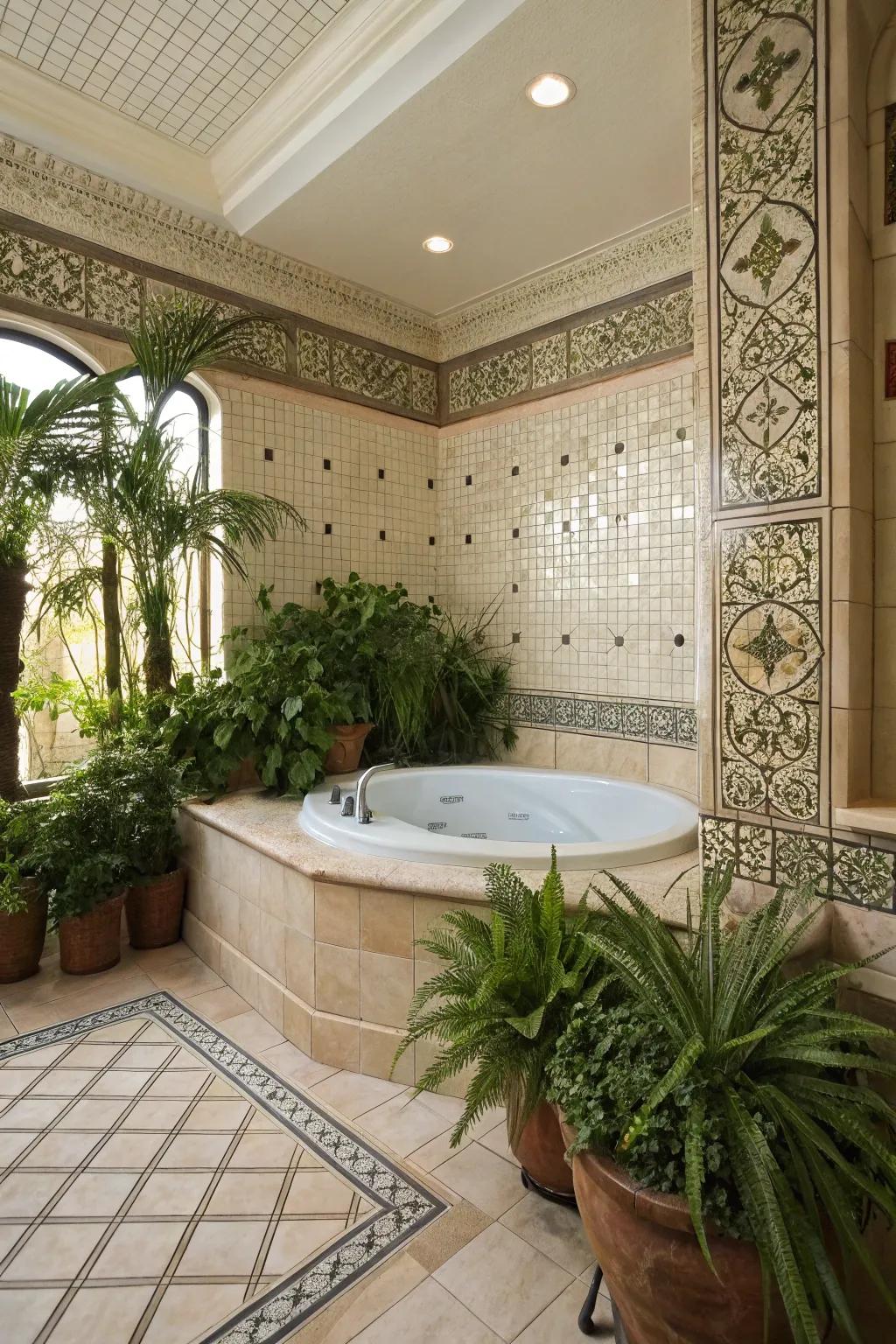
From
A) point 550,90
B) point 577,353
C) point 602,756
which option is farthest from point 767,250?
point 602,756

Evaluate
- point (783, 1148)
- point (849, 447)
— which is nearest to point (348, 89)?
point (849, 447)

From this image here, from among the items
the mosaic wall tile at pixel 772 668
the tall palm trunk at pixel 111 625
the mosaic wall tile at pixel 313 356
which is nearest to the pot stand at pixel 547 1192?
the mosaic wall tile at pixel 772 668

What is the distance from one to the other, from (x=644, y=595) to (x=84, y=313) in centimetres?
257

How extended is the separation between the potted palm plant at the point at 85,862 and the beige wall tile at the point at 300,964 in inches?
31.4

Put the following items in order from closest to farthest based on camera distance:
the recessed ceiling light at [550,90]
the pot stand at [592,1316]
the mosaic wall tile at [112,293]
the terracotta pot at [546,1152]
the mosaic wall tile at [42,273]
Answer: the pot stand at [592,1316]
the terracotta pot at [546,1152]
the recessed ceiling light at [550,90]
the mosaic wall tile at [42,273]
the mosaic wall tile at [112,293]

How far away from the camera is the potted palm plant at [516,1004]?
4.84 ft

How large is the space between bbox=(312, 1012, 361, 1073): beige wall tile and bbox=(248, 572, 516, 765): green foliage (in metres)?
1.39

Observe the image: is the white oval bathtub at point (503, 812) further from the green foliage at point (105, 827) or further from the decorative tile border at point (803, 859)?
the green foliage at point (105, 827)

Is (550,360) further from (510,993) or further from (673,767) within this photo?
(510,993)

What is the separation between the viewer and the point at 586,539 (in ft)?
11.7

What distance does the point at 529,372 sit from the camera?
381 centimetres

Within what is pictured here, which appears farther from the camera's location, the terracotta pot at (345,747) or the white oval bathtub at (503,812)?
the terracotta pot at (345,747)

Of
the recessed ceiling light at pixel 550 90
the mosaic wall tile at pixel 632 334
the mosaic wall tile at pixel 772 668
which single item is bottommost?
the mosaic wall tile at pixel 772 668

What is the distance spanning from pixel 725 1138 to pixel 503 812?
2225mm
